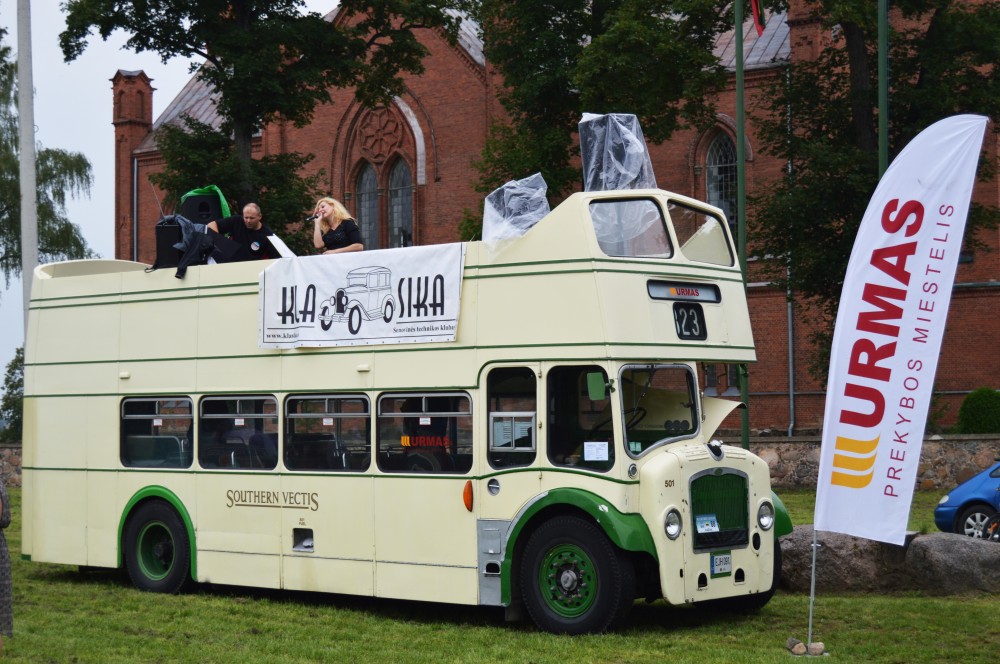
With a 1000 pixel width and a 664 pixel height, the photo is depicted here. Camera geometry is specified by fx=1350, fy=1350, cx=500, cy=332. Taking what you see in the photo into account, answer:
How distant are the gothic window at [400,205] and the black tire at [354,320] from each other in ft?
107

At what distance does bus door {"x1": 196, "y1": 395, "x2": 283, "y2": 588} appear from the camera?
13.3 m

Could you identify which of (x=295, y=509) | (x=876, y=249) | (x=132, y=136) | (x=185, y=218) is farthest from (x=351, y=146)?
(x=876, y=249)

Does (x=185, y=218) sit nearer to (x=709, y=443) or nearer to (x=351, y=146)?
(x=709, y=443)

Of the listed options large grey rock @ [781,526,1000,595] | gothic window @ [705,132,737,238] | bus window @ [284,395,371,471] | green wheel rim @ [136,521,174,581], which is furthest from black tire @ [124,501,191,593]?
gothic window @ [705,132,737,238]

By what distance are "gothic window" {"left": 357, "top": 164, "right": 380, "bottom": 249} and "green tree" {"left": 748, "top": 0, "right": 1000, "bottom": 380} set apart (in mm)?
18299

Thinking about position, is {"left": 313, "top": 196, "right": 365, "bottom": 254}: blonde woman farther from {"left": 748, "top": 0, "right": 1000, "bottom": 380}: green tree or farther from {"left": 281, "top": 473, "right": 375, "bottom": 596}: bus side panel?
{"left": 748, "top": 0, "right": 1000, "bottom": 380}: green tree

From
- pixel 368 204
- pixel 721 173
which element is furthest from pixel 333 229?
pixel 368 204

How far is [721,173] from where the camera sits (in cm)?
3994

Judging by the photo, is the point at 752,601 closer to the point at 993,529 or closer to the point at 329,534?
the point at 329,534

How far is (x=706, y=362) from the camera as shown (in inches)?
466

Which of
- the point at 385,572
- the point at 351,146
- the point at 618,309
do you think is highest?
the point at 351,146

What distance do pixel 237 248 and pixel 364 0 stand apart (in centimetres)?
1963

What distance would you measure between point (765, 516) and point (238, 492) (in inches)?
207

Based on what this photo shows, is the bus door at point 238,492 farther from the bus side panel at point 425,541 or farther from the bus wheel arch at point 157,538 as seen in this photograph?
the bus side panel at point 425,541
